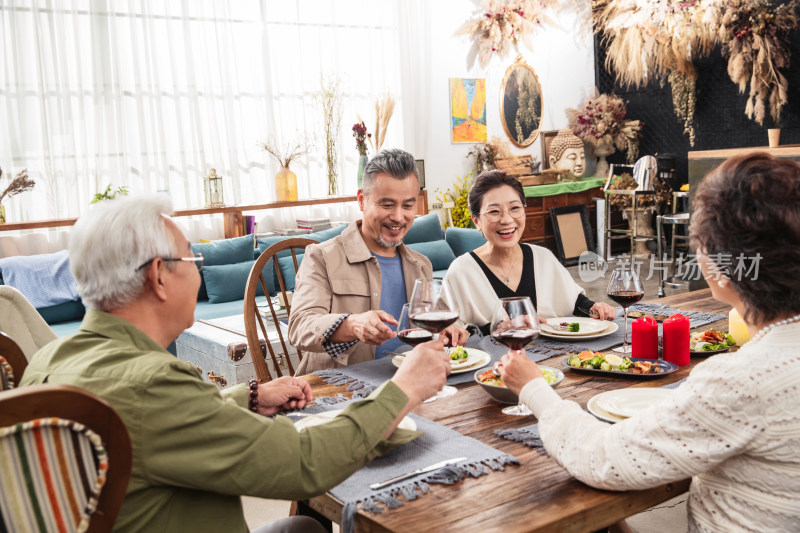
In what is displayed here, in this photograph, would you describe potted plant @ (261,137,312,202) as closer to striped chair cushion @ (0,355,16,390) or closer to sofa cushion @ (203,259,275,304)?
sofa cushion @ (203,259,275,304)

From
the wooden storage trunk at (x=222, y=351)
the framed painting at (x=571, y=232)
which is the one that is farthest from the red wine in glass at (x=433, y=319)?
the framed painting at (x=571, y=232)

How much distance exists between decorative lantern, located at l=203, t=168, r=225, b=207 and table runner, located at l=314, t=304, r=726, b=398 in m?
4.16

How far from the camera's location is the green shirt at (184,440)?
991mm

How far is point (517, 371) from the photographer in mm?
1376

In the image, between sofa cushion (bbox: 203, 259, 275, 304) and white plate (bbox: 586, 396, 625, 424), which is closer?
white plate (bbox: 586, 396, 625, 424)

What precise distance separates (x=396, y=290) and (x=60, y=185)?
404cm

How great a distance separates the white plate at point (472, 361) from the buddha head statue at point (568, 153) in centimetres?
681

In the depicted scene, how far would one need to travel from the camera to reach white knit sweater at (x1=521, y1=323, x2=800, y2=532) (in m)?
1.05

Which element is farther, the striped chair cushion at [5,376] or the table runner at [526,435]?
the table runner at [526,435]

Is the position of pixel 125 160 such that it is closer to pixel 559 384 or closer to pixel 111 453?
pixel 559 384

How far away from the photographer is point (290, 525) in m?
1.51

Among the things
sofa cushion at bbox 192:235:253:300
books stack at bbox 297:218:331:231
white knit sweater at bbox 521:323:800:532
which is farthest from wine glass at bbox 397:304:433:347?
books stack at bbox 297:218:331:231

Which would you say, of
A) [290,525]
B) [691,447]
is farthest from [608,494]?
[290,525]

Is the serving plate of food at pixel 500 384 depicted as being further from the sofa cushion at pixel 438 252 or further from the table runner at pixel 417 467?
the sofa cushion at pixel 438 252
